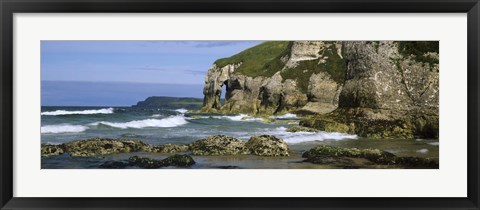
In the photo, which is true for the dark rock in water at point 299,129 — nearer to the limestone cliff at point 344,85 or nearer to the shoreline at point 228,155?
the limestone cliff at point 344,85

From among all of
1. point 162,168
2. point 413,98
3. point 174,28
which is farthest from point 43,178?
point 413,98

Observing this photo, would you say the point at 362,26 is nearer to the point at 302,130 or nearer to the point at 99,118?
the point at 302,130

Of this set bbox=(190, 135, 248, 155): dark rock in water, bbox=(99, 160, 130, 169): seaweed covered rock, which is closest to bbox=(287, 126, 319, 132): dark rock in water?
bbox=(190, 135, 248, 155): dark rock in water

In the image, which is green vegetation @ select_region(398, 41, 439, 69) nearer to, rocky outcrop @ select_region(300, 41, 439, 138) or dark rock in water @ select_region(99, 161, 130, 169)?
rocky outcrop @ select_region(300, 41, 439, 138)

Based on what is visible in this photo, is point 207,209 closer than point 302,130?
Yes

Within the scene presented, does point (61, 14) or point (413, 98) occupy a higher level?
point (61, 14)

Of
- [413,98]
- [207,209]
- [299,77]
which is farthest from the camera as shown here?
[299,77]
